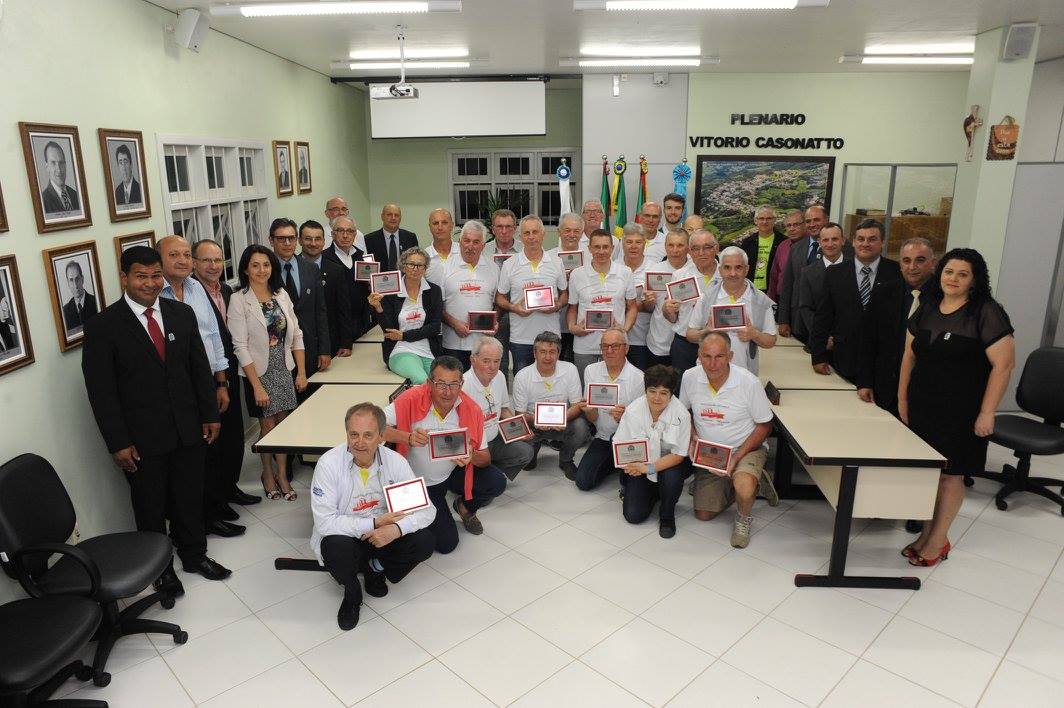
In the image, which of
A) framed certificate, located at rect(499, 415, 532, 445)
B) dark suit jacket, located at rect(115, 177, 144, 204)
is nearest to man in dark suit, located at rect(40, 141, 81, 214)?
dark suit jacket, located at rect(115, 177, 144, 204)

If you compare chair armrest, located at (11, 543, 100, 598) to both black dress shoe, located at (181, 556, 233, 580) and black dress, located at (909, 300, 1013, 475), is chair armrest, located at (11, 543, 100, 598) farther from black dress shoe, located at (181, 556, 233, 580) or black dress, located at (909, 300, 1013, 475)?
black dress, located at (909, 300, 1013, 475)

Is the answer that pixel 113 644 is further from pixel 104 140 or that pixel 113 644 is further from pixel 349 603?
pixel 104 140

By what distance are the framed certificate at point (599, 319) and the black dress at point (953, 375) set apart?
1995 millimetres

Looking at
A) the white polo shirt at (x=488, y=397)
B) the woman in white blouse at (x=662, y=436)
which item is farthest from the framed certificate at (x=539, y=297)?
the woman in white blouse at (x=662, y=436)

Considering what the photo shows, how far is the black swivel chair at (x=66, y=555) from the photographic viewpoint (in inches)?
116

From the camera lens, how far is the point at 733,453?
4359 mm

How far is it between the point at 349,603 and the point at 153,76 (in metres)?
3.83

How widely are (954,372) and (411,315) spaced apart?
345cm

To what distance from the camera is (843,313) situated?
15.6 ft

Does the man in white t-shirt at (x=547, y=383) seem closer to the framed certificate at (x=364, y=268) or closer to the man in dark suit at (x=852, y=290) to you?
the framed certificate at (x=364, y=268)

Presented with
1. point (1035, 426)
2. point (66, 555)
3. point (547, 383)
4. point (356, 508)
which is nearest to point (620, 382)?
point (547, 383)

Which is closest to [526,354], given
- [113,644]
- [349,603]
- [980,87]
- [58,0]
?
[349,603]

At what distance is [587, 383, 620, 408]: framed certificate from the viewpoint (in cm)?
464

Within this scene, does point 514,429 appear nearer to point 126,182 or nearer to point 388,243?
point 388,243
